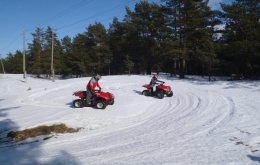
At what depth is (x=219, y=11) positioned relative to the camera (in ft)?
71.6

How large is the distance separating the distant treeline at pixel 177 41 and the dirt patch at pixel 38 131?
16.9 metres

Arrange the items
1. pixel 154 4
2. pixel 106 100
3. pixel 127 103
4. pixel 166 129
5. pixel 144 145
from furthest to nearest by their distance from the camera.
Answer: pixel 154 4
pixel 127 103
pixel 106 100
pixel 166 129
pixel 144 145

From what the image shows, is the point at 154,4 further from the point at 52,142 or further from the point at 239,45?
the point at 52,142

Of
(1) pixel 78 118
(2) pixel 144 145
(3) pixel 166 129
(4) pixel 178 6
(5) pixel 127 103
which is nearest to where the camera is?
(2) pixel 144 145

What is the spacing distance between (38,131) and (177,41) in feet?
68.5

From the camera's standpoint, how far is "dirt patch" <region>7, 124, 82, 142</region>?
6643mm

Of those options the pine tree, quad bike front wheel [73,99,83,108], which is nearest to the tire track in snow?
quad bike front wheel [73,99,83,108]

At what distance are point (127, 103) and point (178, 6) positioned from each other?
59.9 feet

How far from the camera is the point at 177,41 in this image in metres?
24.6

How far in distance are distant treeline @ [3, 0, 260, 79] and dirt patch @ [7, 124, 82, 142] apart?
55.4ft

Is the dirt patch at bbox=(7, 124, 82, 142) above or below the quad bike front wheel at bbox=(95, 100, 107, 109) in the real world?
below

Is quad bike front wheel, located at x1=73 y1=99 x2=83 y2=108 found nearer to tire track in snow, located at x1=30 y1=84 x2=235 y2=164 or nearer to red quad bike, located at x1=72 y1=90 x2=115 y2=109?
red quad bike, located at x1=72 y1=90 x2=115 y2=109

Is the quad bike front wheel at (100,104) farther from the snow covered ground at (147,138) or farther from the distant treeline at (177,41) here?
the distant treeline at (177,41)

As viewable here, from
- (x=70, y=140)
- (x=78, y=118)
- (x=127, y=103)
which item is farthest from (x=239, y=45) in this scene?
(x=70, y=140)
